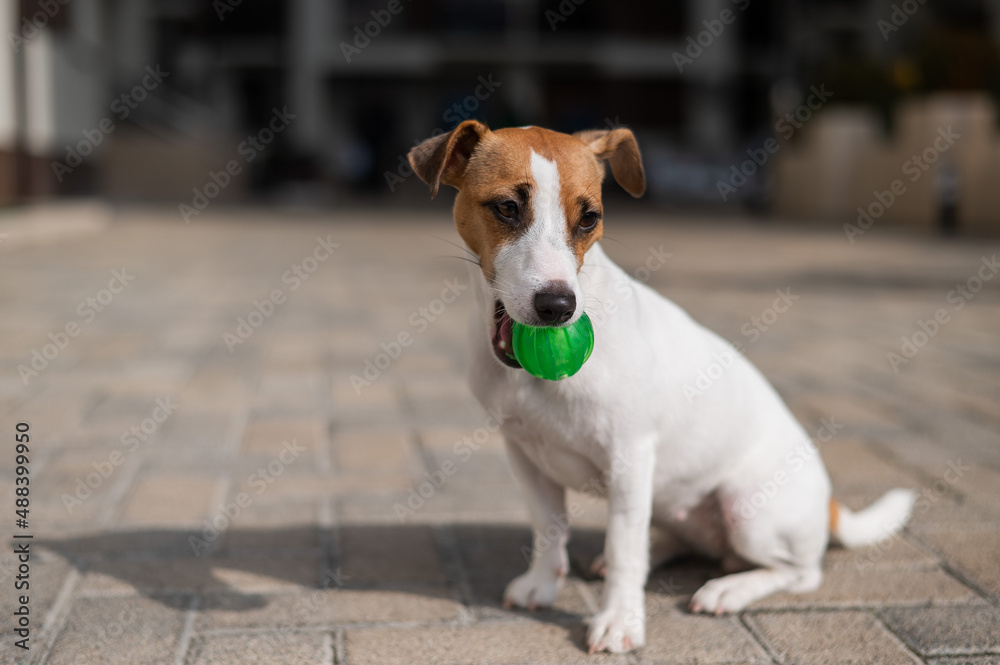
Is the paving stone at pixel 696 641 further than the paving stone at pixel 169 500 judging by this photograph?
No

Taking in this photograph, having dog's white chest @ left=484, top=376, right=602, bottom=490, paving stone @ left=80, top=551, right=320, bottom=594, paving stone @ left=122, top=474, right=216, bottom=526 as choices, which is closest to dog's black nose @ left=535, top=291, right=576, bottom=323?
dog's white chest @ left=484, top=376, right=602, bottom=490

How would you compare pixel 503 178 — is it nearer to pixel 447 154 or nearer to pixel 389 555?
pixel 447 154

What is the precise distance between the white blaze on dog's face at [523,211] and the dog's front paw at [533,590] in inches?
24.4

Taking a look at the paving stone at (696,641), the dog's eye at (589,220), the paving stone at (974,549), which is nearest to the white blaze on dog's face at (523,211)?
the dog's eye at (589,220)

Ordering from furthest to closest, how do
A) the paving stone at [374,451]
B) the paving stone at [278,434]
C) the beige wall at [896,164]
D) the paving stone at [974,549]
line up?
1. the beige wall at [896,164]
2. the paving stone at [278,434]
3. the paving stone at [374,451]
4. the paving stone at [974,549]

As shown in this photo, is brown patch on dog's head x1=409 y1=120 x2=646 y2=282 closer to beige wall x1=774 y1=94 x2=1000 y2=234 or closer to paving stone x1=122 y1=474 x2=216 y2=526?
paving stone x1=122 y1=474 x2=216 y2=526

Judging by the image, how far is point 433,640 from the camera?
233 centimetres

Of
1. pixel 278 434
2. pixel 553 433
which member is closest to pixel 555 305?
pixel 553 433

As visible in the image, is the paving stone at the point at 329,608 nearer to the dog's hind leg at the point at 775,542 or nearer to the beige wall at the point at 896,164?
the dog's hind leg at the point at 775,542

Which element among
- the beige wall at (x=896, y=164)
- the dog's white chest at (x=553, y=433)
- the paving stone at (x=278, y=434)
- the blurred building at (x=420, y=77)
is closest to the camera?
the dog's white chest at (x=553, y=433)

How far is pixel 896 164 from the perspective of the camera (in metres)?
15.5

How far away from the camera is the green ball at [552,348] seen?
216cm

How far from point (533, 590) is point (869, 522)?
3.51 ft

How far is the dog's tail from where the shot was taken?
9.23 ft
